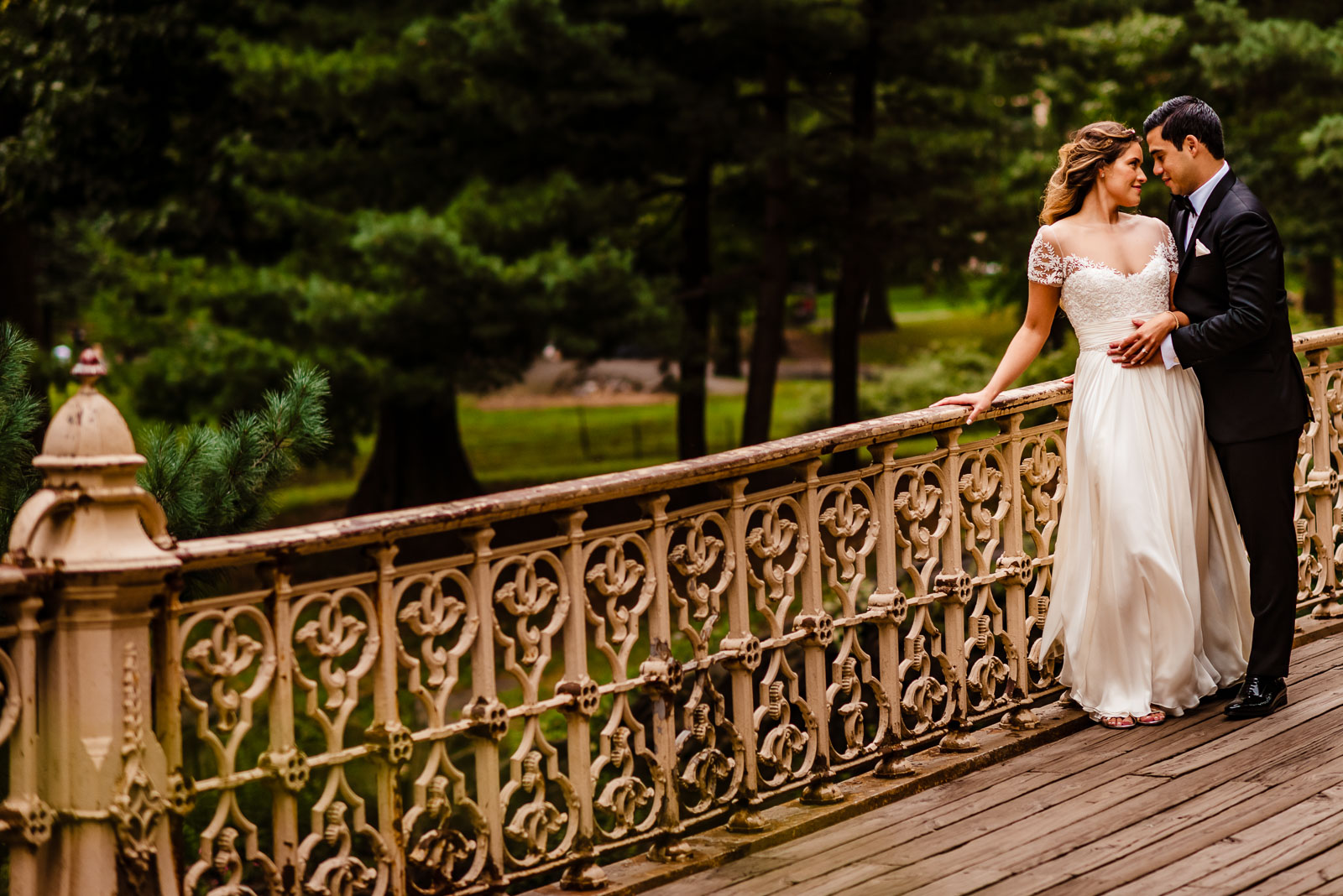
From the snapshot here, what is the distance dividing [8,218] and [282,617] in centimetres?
1711

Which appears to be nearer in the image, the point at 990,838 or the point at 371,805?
the point at 990,838

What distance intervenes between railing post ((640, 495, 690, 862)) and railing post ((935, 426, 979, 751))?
119 centimetres

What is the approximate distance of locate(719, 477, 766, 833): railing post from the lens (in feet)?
14.6

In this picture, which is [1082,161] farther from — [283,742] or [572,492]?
[283,742]

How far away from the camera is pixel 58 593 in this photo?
3242mm

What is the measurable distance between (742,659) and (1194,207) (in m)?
2.24

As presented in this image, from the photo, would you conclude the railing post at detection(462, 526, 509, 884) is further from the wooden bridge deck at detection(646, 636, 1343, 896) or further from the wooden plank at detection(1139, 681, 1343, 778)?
the wooden plank at detection(1139, 681, 1343, 778)

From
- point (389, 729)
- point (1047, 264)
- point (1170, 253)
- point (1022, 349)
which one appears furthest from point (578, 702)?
point (1170, 253)

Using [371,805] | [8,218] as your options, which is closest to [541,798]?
[371,805]

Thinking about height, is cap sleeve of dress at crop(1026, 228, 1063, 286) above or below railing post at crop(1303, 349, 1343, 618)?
above

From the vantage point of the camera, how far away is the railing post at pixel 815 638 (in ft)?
15.3

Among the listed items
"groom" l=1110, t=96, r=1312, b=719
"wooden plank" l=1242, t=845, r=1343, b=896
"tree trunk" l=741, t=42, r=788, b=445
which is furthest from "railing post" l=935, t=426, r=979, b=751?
"tree trunk" l=741, t=42, r=788, b=445

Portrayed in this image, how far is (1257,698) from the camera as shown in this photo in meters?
5.21

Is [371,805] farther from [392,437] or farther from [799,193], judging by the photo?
[799,193]
